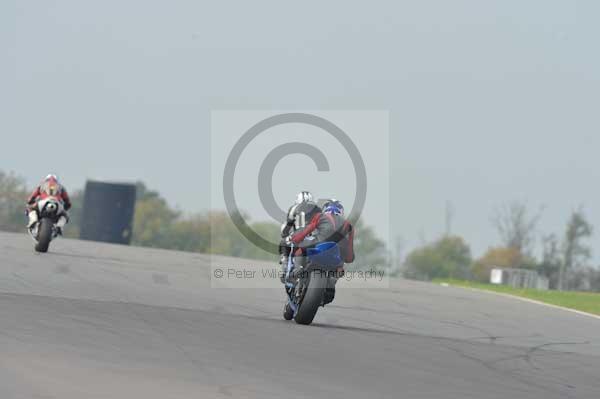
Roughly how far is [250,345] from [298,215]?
3.79m

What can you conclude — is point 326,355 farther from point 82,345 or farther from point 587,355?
point 587,355

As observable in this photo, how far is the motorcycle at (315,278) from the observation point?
15250 mm

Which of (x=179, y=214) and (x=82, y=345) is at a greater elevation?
(x=179, y=214)

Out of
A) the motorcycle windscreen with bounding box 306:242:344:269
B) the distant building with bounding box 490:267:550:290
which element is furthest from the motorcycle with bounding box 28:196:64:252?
the distant building with bounding box 490:267:550:290

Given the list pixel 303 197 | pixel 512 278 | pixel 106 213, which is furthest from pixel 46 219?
pixel 512 278

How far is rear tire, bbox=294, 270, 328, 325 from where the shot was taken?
15195 millimetres

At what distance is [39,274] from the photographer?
64.6ft

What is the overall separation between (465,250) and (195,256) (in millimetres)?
119792

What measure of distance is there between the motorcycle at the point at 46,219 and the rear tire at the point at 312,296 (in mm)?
9813

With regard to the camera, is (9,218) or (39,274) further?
(9,218)

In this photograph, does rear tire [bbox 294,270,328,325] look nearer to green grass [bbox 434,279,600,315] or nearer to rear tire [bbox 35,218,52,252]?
rear tire [bbox 35,218,52,252]

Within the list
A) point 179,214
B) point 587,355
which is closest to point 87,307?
point 587,355

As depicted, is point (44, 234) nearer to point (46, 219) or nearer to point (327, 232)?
point (46, 219)

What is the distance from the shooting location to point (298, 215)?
53.5 feet
